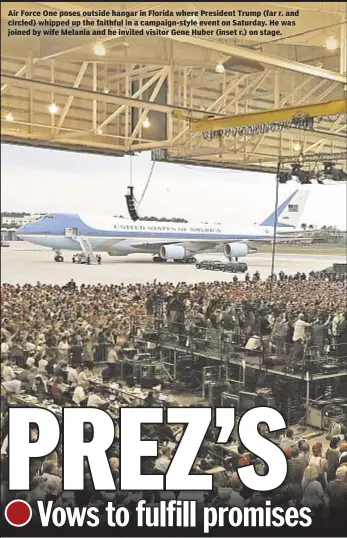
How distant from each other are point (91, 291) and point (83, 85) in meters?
2.56

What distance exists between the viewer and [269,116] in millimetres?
9992

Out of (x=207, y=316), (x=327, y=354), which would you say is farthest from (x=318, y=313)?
(x=207, y=316)

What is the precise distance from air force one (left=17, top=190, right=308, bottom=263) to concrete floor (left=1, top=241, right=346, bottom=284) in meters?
0.11

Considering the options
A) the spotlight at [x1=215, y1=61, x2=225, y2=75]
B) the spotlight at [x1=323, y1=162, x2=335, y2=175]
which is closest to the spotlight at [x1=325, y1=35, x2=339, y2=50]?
the spotlight at [x1=215, y1=61, x2=225, y2=75]

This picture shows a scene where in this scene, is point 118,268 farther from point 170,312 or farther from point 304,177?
point 304,177

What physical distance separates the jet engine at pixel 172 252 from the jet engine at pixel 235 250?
74 centimetres

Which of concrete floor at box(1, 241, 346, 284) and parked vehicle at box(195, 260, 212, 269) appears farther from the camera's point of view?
parked vehicle at box(195, 260, 212, 269)

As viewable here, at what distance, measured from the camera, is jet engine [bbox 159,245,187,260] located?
888 cm

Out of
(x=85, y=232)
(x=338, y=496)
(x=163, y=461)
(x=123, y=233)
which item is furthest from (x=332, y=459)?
(x=85, y=232)

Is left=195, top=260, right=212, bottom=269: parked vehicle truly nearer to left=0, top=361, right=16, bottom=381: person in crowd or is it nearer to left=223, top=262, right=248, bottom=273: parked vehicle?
left=223, top=262, right=248, bottom=273: parked vehicle

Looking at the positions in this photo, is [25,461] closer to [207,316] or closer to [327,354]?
[207,316]

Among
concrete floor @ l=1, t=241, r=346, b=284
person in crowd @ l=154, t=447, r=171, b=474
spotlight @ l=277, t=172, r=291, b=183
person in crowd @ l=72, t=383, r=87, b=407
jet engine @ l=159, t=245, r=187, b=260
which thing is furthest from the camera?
spotlight @ l=277, t=172, r=291, b=183

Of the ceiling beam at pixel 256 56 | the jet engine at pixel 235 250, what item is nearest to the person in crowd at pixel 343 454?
the jet engine at pixel 235 250

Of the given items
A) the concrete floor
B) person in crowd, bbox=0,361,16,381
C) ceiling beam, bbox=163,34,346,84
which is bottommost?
person in crowd, bbox=0,361,16,381
